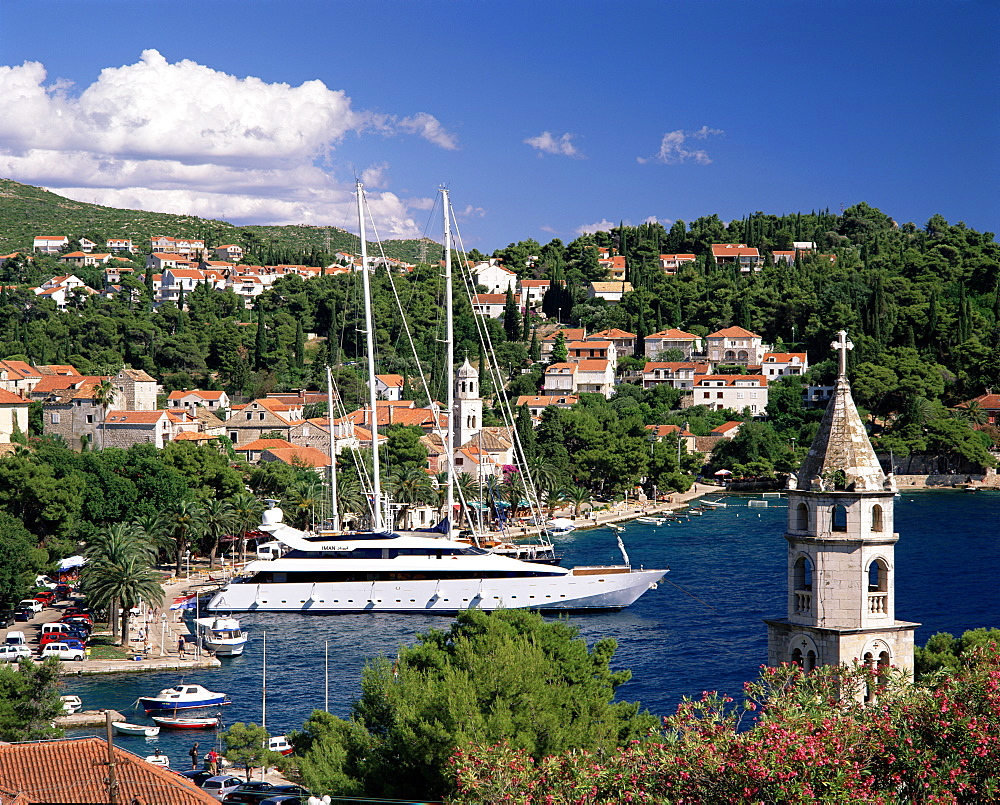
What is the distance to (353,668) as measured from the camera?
35531 millimetres

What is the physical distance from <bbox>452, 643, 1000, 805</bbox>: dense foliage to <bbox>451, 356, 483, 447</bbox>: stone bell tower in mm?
63714

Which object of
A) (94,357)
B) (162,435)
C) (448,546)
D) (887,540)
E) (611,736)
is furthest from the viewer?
(94,357)

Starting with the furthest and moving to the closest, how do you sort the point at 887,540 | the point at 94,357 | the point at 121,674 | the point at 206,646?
the point at 94,357
the point at 206,646
the point at 121,674
the point at 887,540

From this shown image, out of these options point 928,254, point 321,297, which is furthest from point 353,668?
point 928,254

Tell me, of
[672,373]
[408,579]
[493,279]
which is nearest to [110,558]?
[408,579]

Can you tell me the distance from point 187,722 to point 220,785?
7.30m

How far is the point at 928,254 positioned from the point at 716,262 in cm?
2539

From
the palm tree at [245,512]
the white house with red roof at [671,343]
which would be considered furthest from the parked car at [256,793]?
the white house with red roof at [671,343]

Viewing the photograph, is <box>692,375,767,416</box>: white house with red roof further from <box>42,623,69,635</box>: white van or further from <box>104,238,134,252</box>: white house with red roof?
<box>104,238,134,252</box>: white house with red roof

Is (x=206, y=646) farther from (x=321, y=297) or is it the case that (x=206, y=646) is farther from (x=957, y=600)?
(x=321, y=297)

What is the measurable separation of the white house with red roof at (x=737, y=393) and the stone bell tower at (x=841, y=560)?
91.0 meters

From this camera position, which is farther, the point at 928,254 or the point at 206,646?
the point at 928,254

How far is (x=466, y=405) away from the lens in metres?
77.4

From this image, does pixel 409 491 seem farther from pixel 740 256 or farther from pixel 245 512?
pixel 740 256
